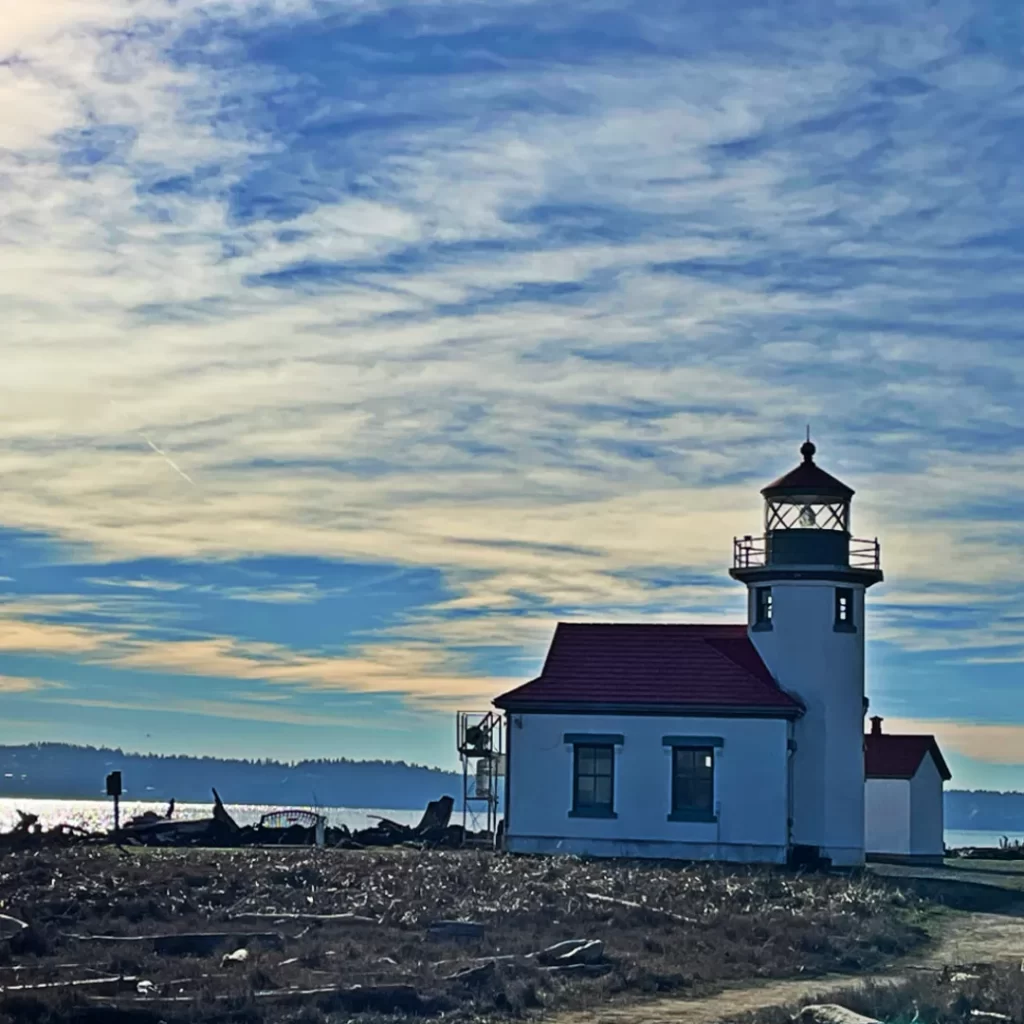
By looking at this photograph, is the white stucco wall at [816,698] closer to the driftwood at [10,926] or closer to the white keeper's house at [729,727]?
the white keeper's house at [729,727]

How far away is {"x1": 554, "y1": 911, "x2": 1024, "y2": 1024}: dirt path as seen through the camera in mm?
14820

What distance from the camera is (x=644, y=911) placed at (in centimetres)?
2191

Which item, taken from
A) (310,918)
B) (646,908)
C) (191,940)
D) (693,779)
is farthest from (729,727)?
(191,940)

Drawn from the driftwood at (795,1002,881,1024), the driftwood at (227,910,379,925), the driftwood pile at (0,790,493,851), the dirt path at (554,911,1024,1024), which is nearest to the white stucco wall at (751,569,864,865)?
the driftwood pile at (0,790,493,851)

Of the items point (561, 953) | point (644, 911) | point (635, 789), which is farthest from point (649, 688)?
point (561, 953)

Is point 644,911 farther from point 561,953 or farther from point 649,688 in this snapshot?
point 649,688

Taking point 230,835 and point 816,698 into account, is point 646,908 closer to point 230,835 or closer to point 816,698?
point 816,698

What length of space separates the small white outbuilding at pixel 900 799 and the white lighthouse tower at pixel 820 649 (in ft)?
19.7

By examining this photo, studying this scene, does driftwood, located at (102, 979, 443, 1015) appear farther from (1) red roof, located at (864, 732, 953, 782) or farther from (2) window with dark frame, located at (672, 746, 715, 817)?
(1) red roof, located at (864, 732, 953, 782)

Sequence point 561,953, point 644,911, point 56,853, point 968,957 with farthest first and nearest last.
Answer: point 56,853 → point 644,911 → point 968,957 → point 561,953

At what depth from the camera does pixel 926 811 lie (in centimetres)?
4319

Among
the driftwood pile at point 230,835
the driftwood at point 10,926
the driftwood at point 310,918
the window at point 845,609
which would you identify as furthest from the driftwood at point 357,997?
the window at point 845,609

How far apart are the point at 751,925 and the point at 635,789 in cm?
1433

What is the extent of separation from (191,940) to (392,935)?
2228mm
